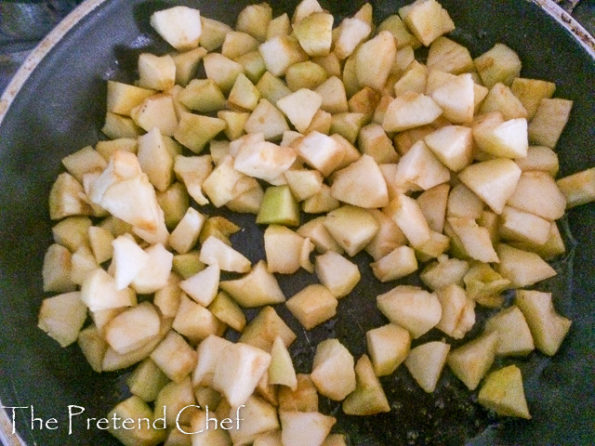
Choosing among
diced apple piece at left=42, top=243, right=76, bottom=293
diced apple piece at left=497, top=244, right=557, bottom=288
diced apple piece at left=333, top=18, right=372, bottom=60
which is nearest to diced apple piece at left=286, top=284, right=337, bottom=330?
diced apple piece at left=497, top=244, right=557, bottom=288

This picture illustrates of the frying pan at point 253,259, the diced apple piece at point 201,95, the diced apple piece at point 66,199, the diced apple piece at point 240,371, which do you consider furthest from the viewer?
the diced apple piece at point 201,95

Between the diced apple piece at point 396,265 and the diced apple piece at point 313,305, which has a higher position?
the diced apple piece at point 396,265

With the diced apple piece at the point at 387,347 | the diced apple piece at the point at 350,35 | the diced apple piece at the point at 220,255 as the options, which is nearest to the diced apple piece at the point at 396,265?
the diced apple piece at the point at 387,347

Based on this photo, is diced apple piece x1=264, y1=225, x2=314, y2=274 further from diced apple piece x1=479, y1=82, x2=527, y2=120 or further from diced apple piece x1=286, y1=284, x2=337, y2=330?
diced apple piece x1=479, y1=82, x2=527, y2=120

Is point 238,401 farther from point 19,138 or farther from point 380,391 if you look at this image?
point 19,138

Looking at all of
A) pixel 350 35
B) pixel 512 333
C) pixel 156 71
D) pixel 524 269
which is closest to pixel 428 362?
pixel 512 333

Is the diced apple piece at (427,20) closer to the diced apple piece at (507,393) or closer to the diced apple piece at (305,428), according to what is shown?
the diced apple piece at (507,393)

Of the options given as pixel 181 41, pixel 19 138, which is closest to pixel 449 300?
pixel 181 41

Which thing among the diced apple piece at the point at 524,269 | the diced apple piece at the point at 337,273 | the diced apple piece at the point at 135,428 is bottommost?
the diced apple piece at the point at 135,428

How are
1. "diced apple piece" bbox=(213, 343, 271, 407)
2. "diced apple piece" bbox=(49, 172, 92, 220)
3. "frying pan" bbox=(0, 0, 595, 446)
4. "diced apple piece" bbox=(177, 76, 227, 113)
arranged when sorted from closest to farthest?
"diced apple piece" bbox=(213, 343, 271, 407), "frying pan" bbox=(0, 0, 595, 446), "diced apple piece" bbox=(49, 172, 92, 220), "diced apple piece" bbox=(177, 76, 227, 113)
